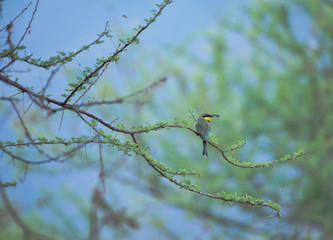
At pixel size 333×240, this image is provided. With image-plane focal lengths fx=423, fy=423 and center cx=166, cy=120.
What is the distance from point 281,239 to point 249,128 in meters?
1.20

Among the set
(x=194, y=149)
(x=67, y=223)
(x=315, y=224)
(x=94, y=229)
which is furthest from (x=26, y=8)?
(x=67, y=223)

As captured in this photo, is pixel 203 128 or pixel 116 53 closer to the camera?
pixel 116 53

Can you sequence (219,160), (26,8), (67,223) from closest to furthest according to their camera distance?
(26,8) < (219,160) < (67,223)

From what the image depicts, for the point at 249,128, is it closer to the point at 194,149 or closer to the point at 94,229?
the point at 194,149

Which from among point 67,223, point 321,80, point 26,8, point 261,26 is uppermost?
point 261,26

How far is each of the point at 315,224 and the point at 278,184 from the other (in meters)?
0.76

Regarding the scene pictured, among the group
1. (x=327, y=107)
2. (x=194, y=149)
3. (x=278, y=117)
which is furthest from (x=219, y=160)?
(x=327, y=107)

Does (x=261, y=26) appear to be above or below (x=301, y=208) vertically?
above

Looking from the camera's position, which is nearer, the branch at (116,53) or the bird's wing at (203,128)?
the branch at (116,53)

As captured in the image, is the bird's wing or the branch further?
the bird's wing

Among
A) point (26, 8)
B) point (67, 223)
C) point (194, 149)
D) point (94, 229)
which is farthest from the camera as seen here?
point (67, 223)

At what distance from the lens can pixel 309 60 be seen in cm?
483

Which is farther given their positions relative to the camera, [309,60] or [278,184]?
[309,60]

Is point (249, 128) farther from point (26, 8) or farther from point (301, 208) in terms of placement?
point (26, 8)
